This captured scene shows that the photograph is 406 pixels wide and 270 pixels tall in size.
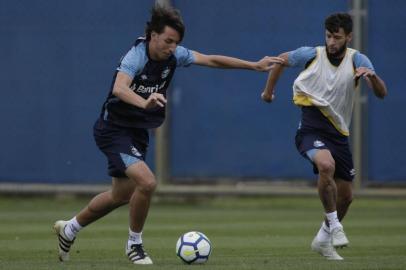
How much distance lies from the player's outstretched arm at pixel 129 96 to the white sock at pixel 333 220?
203cm

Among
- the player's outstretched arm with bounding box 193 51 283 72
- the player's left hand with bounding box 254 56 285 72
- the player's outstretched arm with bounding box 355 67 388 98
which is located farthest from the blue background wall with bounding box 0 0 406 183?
the player's outstretched arm with bounding box 193 51 283 72

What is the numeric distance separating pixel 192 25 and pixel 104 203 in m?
8.28

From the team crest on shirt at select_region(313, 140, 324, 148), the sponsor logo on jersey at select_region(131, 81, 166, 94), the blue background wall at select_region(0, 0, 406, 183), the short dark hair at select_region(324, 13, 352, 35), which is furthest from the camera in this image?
the blue background wall at select_region(0, 0, 406, 183)

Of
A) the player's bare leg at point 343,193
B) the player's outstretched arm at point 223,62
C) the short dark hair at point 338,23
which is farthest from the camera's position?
the player's bare leg at point 343,193

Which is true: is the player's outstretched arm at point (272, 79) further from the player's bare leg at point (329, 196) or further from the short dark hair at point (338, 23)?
the player's bare leg at point (329, 196)

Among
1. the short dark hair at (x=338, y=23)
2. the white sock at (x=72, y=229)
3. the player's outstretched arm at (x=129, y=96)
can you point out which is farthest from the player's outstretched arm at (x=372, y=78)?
the white sock at (x=72, y=229)

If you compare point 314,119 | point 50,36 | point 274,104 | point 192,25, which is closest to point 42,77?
point 50,36

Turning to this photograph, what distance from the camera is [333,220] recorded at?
9.41 metres

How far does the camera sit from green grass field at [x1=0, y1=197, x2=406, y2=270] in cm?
886

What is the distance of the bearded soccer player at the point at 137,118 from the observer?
8.69m

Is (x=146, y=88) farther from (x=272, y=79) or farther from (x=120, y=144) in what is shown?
(x=272, y=79)

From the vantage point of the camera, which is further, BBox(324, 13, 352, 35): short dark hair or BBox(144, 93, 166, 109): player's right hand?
BBox(324, 13, 352, 35): short dark hair

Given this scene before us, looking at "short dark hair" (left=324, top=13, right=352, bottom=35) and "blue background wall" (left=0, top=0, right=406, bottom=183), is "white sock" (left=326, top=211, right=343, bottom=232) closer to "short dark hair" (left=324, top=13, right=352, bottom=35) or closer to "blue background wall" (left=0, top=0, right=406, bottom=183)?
"short dark hair" (left=324, top=13, right=352, bottom=35)

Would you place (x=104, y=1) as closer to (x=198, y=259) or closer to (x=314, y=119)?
(x=314, y=119)
